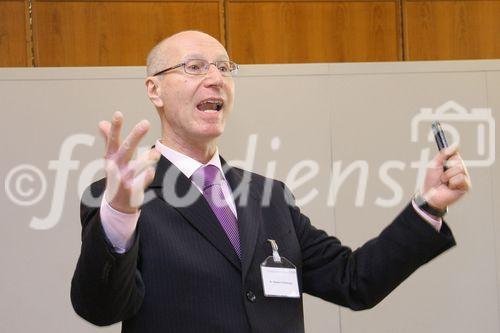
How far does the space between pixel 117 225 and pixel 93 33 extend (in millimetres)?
3155

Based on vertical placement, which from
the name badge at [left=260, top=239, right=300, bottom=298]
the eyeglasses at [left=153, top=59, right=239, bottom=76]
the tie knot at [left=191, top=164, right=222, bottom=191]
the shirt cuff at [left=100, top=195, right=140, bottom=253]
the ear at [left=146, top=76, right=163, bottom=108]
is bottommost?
the name badge at [left=260, top=239, right=300, bottom=298]

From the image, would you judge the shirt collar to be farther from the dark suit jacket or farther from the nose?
the nose

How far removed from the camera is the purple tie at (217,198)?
2.03m

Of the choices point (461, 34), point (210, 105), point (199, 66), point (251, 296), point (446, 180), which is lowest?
point (251, 296)

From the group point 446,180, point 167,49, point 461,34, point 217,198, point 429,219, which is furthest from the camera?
point 461,34

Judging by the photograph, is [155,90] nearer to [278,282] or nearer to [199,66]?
[199,66]

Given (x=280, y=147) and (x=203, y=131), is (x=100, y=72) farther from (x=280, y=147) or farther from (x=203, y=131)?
(x=203, y=131)

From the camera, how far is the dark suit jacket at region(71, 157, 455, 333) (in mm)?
1878

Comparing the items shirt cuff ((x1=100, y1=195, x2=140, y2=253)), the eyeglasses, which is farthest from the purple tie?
shirt cuff ((x1=100, y1=195, x2=140, y2=253))

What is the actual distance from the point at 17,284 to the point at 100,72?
111 cm

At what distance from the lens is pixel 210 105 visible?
215cm

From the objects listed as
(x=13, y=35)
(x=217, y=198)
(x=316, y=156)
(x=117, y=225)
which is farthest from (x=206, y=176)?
(x=13, y=35)

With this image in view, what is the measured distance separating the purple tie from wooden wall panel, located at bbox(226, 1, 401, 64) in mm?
2705

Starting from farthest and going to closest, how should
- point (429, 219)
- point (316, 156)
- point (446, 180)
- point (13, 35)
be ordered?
1. point (13, 35)
2. point (316, 156)
3. point (429, 219)
4. point (446, 180)
